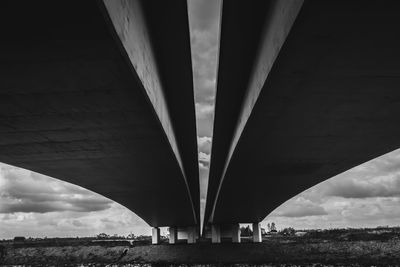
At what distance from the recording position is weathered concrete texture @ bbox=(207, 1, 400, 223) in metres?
6.93

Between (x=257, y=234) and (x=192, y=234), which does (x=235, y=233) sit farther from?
(x=192, y=234)

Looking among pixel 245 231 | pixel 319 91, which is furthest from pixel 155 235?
pixel 245 231

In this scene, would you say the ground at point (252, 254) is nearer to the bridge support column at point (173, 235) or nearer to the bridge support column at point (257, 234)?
the bridge support column at point (257, 234)

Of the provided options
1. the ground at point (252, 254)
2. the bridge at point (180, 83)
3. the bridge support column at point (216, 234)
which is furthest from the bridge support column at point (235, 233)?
the bridge at point (180, 83)

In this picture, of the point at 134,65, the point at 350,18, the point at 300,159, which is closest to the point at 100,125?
the point at 134,65

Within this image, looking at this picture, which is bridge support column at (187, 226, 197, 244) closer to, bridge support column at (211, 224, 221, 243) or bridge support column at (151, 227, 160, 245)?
bridge support column at (211, 224, 221, 243)

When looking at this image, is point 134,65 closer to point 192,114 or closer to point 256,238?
point 192,114

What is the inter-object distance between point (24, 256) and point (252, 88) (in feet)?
207

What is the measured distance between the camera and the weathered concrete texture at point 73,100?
6.46 m

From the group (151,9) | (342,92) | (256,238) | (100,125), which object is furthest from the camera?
(256,238)

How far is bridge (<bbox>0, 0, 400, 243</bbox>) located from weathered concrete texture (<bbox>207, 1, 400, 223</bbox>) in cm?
4

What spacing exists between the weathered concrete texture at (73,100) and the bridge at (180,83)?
3 centimetres

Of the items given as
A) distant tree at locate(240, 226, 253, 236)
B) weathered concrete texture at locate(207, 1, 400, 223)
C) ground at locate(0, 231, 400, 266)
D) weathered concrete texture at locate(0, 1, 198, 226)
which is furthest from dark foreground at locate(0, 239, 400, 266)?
distant tree at locate(240, 226, 253, 236)

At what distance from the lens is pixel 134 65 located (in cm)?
796
